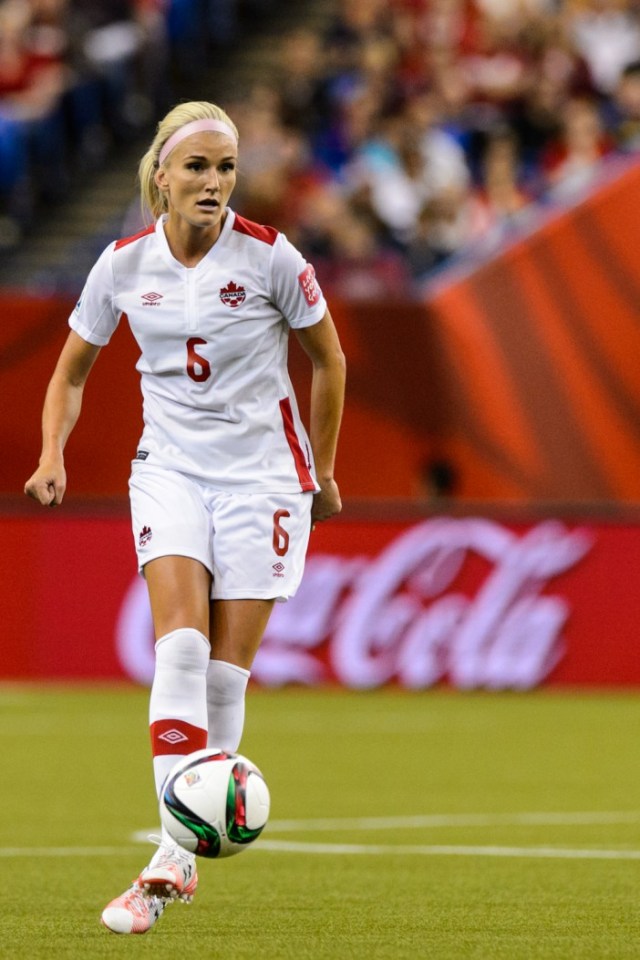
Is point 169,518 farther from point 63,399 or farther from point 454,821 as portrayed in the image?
point 454,821

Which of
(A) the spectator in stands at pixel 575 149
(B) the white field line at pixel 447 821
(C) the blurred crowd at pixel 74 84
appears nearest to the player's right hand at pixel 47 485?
(B) the white field line at pixel 447 821

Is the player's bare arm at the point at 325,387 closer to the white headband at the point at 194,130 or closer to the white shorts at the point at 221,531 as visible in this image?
the white shorts at the point at 221,531

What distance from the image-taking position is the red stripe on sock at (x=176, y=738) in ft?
18.2

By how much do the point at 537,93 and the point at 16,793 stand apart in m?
10.5

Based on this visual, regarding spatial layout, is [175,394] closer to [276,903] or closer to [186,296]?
[186,296]

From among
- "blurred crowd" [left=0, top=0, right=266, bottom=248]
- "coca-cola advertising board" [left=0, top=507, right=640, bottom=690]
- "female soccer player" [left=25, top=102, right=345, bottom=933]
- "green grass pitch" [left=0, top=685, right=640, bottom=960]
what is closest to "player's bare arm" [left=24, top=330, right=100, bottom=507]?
Result: "female soccer player" [left=25, top=102, right=345, bottom=933]

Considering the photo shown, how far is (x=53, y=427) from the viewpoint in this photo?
5879 millimetres

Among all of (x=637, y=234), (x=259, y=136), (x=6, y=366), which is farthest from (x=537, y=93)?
(x=6, y=366)

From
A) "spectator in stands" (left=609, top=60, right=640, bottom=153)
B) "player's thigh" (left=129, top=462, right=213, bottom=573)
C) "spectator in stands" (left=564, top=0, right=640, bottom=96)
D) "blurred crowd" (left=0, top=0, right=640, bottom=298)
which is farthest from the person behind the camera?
"spectator in stands" (left=564, top=0, right=640, bottom=96)

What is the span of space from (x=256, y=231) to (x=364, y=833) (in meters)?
3.06

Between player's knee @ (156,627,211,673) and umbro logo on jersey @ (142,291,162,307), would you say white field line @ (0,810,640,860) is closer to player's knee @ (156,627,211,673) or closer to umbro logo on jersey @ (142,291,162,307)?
player's knee @ (156,627,211,673)

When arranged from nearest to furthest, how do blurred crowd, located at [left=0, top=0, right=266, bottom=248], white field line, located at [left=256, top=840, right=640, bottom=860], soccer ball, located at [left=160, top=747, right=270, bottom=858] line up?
soccer ball, located at [left=160, top=747, right=270, bottom=858] → white field line, located at [left=256, top=840, right=640, bottom=860] → blurred crowd, located at [left=0, top=0, right=266, bottom=248]

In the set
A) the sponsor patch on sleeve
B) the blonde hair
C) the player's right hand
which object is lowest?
the player's right hand

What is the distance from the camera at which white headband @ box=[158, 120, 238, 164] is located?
18.7 feet
